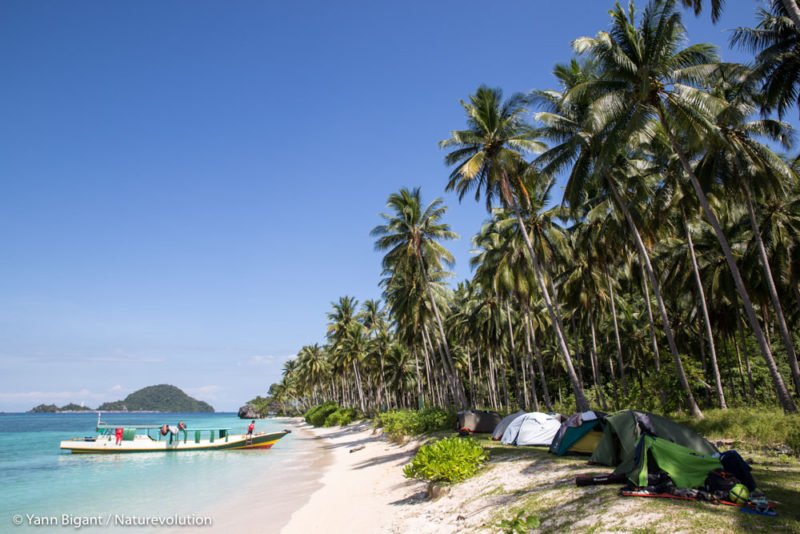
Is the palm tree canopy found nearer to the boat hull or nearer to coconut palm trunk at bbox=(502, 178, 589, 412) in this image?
coconut palm trunk at bbox=(502, 178, 589, 412)

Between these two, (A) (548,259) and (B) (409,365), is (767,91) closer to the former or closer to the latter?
(A) (548,259)

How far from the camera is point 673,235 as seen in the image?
1080 inches

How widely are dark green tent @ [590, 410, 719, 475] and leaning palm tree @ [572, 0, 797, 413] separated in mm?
6185

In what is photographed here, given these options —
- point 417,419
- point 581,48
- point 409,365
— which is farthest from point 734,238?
point 409,365

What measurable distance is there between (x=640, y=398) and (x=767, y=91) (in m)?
12.7

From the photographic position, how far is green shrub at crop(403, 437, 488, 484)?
12062 mm

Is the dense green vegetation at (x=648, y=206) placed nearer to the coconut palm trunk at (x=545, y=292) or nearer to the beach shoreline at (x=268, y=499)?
the coconut palm trunk at (x=545, y=292)

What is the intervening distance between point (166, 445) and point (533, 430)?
28145 millimetres

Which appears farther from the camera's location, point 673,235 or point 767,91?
point 673,235

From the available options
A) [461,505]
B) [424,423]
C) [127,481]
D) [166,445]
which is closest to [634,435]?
[461,505]

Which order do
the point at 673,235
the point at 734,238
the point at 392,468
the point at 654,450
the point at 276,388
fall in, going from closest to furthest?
the point at 654,450
the point at 392,468
the point at 734,238
the point at 673,235
the point at 276,388

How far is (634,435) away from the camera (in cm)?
1052

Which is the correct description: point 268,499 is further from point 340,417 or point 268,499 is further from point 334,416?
point 334,416

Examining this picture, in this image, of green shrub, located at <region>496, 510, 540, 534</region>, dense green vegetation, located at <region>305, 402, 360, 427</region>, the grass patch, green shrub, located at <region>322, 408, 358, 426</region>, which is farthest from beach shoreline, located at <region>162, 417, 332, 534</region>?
dense green vegetation, located at <region>305, 402, 360, 427</region>
